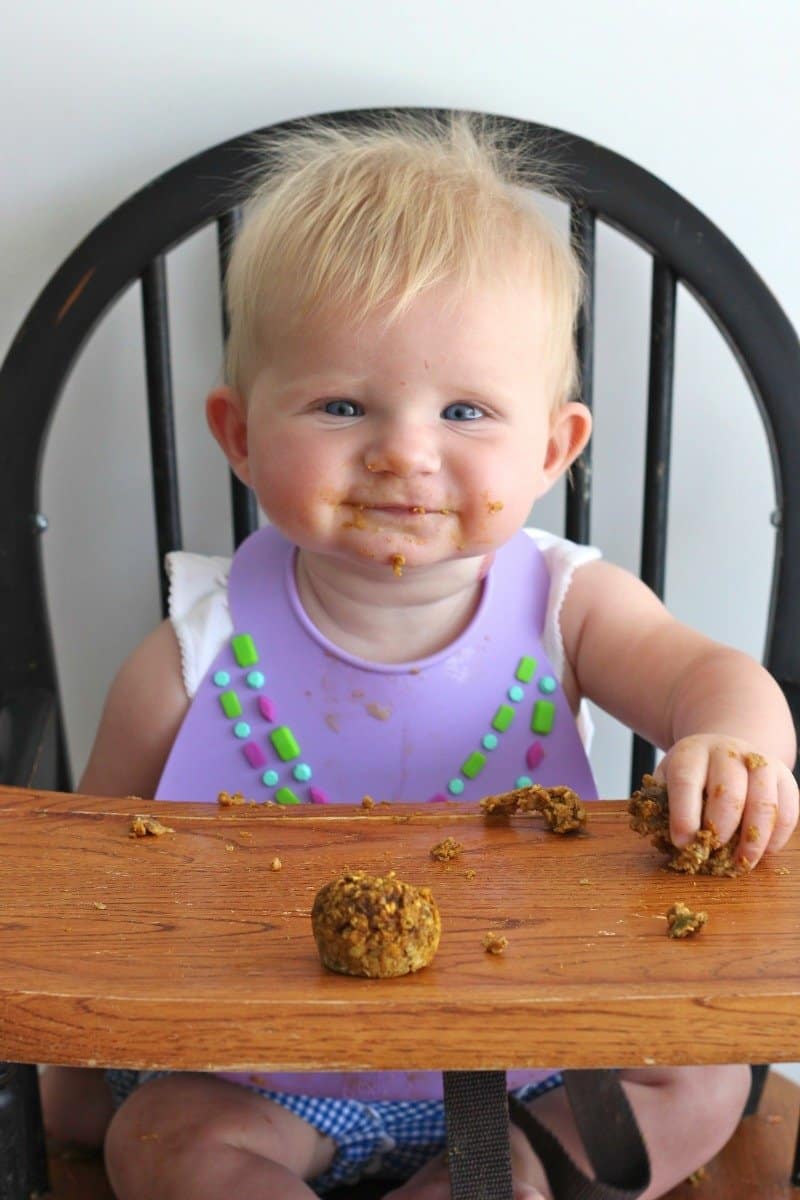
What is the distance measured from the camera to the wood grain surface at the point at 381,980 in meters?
0.51

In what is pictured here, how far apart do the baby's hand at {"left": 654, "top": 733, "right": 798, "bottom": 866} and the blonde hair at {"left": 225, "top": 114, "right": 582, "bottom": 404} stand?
334mm

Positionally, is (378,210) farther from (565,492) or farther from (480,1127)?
(480,1127)

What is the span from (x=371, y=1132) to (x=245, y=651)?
0.34 m

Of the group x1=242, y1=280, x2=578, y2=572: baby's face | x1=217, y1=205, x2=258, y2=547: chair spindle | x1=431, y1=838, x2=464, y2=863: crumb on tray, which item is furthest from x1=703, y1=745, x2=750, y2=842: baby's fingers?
x1=217, y1=205, x2=258, y2=547: chair spindle

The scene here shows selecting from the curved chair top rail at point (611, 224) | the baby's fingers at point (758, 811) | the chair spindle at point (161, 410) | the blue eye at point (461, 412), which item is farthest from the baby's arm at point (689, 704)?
the chair spindle at point (161, 410)

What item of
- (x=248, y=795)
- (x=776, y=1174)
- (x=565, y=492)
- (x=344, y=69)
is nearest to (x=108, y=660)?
(x=248, y=795)

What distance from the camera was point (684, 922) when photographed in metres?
0.57

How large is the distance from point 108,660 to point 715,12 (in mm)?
722

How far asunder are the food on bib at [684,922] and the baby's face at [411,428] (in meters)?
0.37

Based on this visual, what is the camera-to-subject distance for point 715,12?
3.54 feet

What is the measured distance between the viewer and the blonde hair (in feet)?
2.87

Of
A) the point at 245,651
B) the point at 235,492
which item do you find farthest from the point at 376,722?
the point at 235,492

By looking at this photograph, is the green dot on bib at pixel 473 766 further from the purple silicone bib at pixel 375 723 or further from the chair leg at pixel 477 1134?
the chair leg at pixel 477 1134

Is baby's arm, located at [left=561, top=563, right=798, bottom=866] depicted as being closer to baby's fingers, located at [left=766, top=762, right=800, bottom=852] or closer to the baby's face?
baby's fingers, located at [left=766, top=762, right=800, bottom=852]
